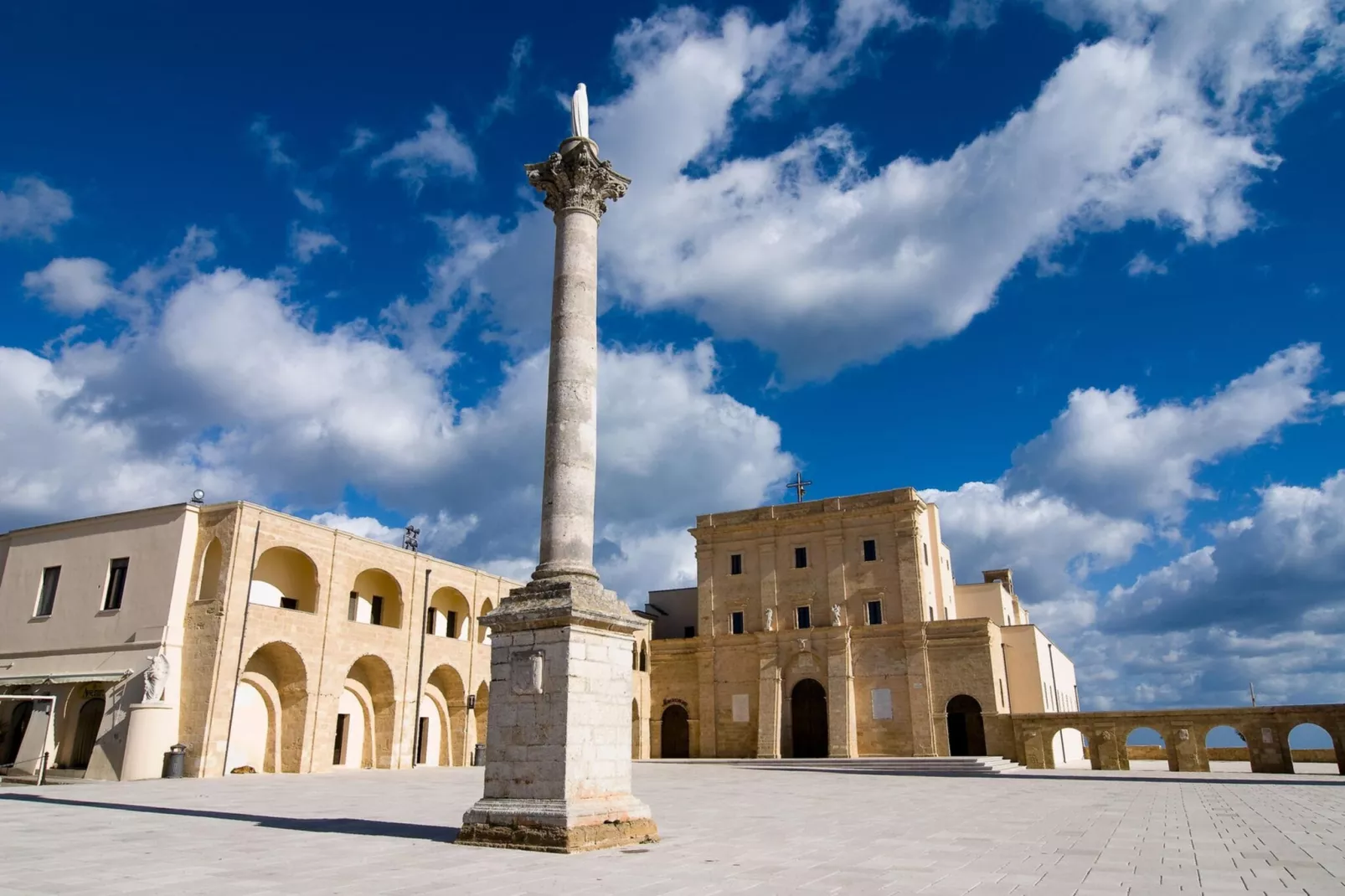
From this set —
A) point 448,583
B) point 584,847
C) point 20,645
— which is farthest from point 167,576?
point 584,847

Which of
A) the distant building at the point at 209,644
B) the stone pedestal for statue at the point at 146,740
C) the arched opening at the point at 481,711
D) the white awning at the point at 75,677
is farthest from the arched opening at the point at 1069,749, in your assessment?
the white awning at the point at 75,677

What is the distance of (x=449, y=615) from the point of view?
3819 cm

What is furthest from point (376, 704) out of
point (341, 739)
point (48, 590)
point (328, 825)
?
point (328, 825)

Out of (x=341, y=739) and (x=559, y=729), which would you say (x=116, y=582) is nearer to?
(x=341, y=739)

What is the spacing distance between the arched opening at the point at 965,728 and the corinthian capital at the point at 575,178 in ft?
102

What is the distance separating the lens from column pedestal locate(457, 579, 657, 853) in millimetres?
11156

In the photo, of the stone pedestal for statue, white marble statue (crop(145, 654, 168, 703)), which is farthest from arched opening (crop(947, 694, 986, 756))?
white marble statue (crop(145, 654, 168, 703))

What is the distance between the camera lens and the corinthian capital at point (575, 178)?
47.9 feet

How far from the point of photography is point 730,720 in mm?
43031

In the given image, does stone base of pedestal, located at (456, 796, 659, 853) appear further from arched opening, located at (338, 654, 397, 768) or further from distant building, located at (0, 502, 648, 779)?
arched opening, located at (338, 654, 397, 768)

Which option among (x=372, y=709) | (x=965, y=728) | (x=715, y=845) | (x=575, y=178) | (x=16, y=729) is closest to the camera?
(x=715, y=845)

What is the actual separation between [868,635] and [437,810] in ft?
92.1

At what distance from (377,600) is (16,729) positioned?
11527 millimetres

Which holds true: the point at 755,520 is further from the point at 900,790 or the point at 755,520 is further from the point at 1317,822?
the point at 1317,822
